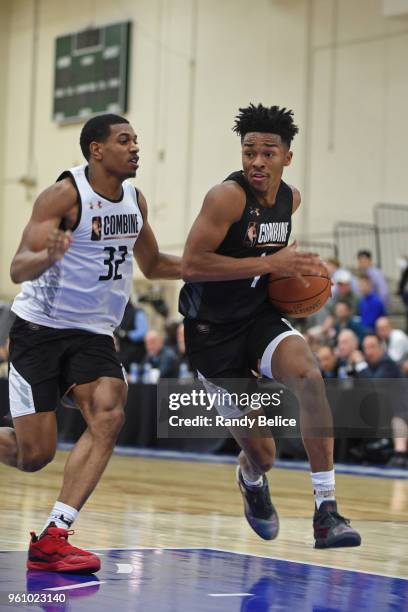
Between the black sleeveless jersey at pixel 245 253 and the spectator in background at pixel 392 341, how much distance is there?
7198 millimetres

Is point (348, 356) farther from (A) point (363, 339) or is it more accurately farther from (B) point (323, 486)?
(B) point (323, 486)

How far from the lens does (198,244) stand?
17.4 feet

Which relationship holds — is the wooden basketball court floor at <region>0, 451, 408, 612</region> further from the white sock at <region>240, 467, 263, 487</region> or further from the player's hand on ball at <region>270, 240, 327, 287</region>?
the player's hand on ball at <region>270, 240, 327, 287</region>

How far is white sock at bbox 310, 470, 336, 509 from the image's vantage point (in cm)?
516

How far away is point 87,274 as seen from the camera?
500cm

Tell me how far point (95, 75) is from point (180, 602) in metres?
18.3

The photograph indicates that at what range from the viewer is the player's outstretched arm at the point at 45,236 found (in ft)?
14.9

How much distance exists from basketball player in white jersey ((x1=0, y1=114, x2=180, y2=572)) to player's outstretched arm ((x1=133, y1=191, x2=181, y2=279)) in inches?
11.1

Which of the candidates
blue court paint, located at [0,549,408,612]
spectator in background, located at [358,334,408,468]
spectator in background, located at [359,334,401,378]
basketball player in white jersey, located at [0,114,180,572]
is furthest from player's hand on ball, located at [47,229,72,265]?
spectator in background, located at [359,334,401,378]

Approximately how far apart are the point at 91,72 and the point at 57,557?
58.5ft

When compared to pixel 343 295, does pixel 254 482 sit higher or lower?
lower

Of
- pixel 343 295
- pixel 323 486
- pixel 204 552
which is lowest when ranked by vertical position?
pixel 204 552

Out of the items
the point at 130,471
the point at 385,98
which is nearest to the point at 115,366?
the point at 130,471

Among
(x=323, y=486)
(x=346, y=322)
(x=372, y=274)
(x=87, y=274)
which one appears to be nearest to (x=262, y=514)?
(x=323, y=486)
